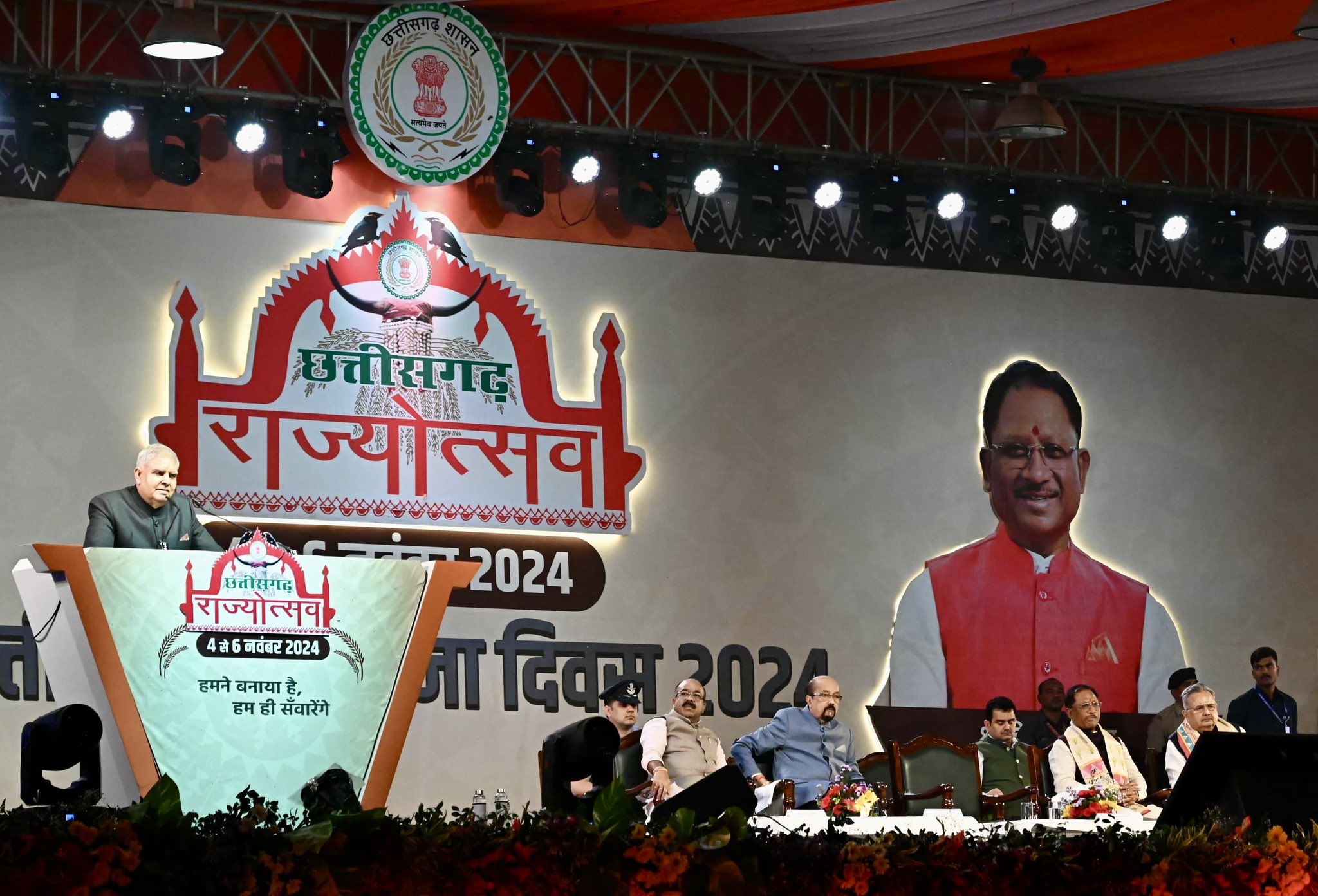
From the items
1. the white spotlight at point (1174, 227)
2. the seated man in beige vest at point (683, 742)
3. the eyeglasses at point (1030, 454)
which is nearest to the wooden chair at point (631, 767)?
the seated man in beige vest at point (683, 742)

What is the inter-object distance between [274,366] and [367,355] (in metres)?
0.43

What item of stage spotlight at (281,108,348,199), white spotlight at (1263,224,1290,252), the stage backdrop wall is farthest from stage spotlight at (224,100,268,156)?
white spotlight at (1263,224,1290,252)

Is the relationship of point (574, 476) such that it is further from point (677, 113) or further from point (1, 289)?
point (1, 289)

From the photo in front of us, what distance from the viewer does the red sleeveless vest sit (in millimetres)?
9484

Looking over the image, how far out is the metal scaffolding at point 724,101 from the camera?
8.32m

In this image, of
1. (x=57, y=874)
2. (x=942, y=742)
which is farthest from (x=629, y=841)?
(x=942, y=742)

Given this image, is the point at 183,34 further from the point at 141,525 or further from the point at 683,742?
the point at 683,742

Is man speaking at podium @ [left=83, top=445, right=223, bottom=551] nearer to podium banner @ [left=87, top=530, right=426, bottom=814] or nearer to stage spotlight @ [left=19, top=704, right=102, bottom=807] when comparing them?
podium banner @ [left=87, top=530, right=426, bottom=814]

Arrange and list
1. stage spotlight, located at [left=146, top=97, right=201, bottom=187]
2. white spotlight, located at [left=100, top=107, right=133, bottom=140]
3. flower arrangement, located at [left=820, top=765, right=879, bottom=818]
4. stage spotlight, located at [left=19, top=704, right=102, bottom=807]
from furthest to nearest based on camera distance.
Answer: stage spotlight, located at [left=146, top=97, right=201, bottom=187] < white spotlight, located at [left=100, top=107, right=133, bottom=140] < flower arrangement, located at [left=820, top=765, right=879, bottom=818] < stage spotlight, located at [left=19, top=704, right=102, bottom=807]

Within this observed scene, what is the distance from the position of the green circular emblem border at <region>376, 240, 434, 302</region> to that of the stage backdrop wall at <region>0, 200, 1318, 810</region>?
0.25 meters

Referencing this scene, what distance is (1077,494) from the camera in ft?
32.4

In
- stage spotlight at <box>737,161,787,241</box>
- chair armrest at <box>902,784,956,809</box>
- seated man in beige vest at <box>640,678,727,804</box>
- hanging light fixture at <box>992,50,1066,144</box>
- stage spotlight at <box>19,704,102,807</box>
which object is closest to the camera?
stage spotlight at <box>19,704,102,807</box>

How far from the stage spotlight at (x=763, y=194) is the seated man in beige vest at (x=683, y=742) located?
2.54m

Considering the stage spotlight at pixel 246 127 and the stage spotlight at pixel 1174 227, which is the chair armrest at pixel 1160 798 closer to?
the stage spotlight at pixel 1174 227
